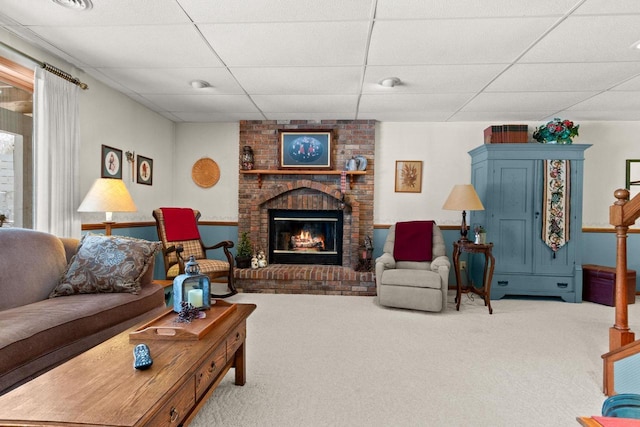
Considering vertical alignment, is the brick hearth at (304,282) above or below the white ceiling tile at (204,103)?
below

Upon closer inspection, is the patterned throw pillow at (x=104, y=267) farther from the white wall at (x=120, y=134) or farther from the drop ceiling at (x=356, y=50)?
the drop ceiling at (x=356, y=50)

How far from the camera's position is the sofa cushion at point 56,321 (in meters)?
1.58

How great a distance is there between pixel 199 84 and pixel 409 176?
2.98 meters

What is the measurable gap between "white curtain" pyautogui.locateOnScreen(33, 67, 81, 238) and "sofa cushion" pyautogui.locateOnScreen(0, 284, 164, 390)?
40.2 inches

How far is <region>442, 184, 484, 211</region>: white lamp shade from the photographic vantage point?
3.87m

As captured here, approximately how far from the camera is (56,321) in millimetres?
1835

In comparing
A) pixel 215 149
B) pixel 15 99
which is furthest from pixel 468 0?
pixel 215 149

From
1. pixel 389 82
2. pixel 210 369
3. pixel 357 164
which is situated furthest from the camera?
pixel 357 164

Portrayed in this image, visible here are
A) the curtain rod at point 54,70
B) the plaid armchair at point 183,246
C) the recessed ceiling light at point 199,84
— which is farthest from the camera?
the plaid armchair at point 183,246

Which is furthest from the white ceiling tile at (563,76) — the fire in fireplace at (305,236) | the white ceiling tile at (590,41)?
the fire in fireplace at (305,236)

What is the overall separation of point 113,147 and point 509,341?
4.38 meters

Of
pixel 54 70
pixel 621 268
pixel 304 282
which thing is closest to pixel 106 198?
pixel 54 70

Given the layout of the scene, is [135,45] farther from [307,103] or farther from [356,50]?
[307,103]

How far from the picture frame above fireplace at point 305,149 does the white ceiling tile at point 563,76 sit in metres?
2.15
